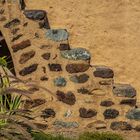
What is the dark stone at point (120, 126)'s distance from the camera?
844 cm

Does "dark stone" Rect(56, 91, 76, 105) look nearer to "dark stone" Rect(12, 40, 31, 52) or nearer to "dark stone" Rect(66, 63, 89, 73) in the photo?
"dark stone" Rect(66, 63, 89, 73)

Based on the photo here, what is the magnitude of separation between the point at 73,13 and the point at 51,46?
54 centimetres

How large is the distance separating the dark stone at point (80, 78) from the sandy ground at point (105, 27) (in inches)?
11.7

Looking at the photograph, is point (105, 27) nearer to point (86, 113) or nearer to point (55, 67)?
point (55, 67)

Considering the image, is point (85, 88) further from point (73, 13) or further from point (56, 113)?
point (73, 13)

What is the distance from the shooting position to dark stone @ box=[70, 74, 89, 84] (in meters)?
8.43

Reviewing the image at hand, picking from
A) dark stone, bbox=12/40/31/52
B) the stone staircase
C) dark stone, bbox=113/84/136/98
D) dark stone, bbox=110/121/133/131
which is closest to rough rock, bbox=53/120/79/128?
the stone staircase

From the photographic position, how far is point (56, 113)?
332 inches

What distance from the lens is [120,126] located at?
8453mm

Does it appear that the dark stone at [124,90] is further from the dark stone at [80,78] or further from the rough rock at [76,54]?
the rough rock at [76,54]

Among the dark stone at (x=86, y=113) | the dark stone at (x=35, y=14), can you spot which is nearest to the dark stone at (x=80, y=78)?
the dark stone at (x=86, y=113)

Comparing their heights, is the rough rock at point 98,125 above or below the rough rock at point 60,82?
below

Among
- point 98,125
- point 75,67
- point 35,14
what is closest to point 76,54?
point 75,67

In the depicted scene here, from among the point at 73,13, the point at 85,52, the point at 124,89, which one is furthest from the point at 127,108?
the point at 73,13
